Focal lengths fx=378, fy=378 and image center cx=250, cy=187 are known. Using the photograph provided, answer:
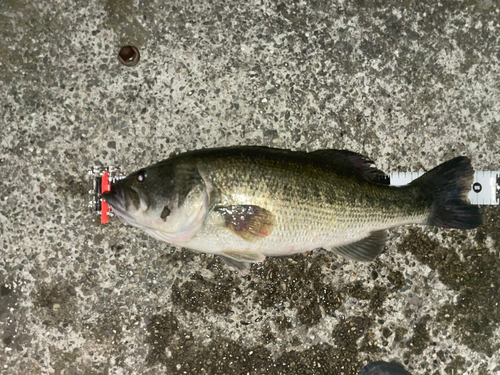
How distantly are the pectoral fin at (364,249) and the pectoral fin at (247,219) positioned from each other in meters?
0.57

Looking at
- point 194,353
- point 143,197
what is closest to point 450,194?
point 143,197

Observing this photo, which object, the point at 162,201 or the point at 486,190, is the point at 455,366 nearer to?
A: the point at 486,190

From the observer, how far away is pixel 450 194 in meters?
2.47

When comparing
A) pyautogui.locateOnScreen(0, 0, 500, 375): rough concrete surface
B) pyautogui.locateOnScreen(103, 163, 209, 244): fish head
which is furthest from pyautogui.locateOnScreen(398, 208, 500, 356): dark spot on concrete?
pyautogui.locateOnScreen(103, 163, 209, 244): fish head

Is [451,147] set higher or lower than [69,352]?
higher

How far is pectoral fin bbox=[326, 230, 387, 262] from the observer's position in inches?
96.3

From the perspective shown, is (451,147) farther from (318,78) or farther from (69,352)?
(69,352)

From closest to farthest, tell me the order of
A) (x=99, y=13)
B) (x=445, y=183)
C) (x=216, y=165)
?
1. (x=216, y=165)
2. (x=445, y=183)
3. (x=99, y=13)

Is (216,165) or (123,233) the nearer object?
(216,165)

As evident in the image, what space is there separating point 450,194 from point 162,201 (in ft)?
6.01

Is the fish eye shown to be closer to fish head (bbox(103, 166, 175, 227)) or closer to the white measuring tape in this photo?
fish head (bbox(103, 166, 175, 227))

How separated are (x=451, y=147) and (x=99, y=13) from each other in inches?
105

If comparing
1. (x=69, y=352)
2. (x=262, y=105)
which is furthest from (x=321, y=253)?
(x=69, y=352)

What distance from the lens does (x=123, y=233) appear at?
2.62 metres
